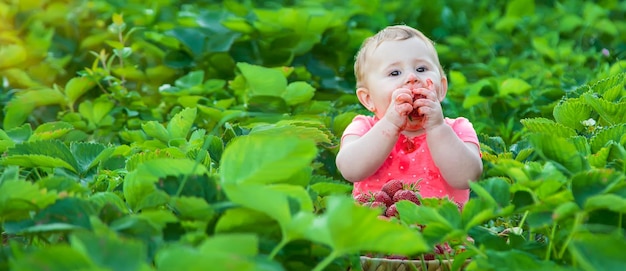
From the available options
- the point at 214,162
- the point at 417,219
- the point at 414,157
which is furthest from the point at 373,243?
the point at 414,157

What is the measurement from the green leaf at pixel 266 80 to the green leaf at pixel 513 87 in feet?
2.57

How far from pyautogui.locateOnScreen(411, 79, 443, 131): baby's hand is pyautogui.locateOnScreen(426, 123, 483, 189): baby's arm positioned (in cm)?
1

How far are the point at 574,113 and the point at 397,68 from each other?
45cm

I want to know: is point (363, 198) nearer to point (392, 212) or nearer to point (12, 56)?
point (392, 212)

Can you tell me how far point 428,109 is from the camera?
2.24m

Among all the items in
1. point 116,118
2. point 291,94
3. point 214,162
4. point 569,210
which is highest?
point 569,210

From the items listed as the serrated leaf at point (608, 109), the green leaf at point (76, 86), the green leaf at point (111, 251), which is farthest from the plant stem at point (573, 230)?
the green leaf at point (76, 86)

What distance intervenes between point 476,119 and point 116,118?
1.17 m

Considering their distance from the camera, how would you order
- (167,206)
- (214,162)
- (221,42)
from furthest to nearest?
(221,42) → (214,162) → (167,206)

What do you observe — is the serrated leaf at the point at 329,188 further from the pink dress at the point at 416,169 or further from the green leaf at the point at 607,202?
the green leaf at the point at 607,202

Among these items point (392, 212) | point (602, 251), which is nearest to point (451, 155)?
point (392, 212)

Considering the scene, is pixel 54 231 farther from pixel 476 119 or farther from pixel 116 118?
pixel 476 119

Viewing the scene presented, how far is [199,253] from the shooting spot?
1.15 m

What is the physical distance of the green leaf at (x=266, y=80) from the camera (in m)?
2.97
